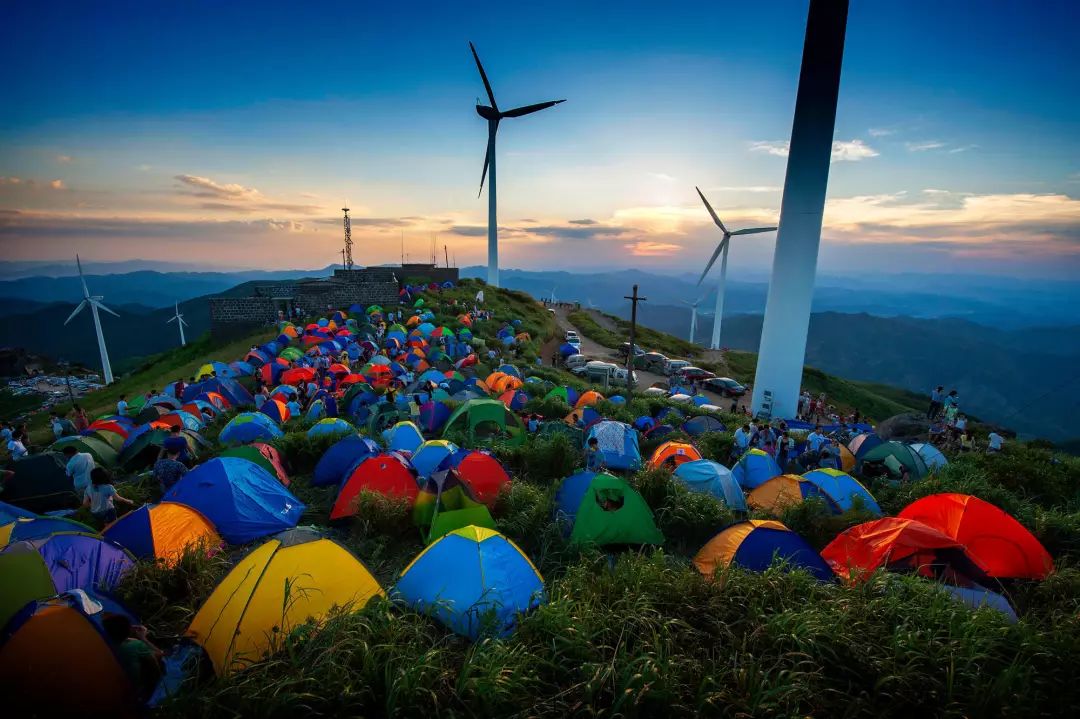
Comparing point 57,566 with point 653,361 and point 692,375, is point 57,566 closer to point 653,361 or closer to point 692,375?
point 692,375

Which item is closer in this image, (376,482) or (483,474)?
(376,482)

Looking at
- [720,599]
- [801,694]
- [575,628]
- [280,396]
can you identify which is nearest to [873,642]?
[801,694]

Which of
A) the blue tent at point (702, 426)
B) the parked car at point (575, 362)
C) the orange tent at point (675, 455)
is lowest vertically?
the parked car at point (575, 362)

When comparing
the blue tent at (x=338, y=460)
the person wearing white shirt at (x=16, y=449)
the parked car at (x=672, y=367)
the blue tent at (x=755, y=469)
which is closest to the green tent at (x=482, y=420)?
the blue tent at (x=338, y=460)

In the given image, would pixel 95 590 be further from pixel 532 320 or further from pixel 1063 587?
pixel 532 320

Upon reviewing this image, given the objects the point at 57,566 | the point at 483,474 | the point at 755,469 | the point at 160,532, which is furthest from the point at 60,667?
the point at 755,469

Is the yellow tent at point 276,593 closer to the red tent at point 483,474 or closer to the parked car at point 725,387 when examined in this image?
the red tent at point 483,474
